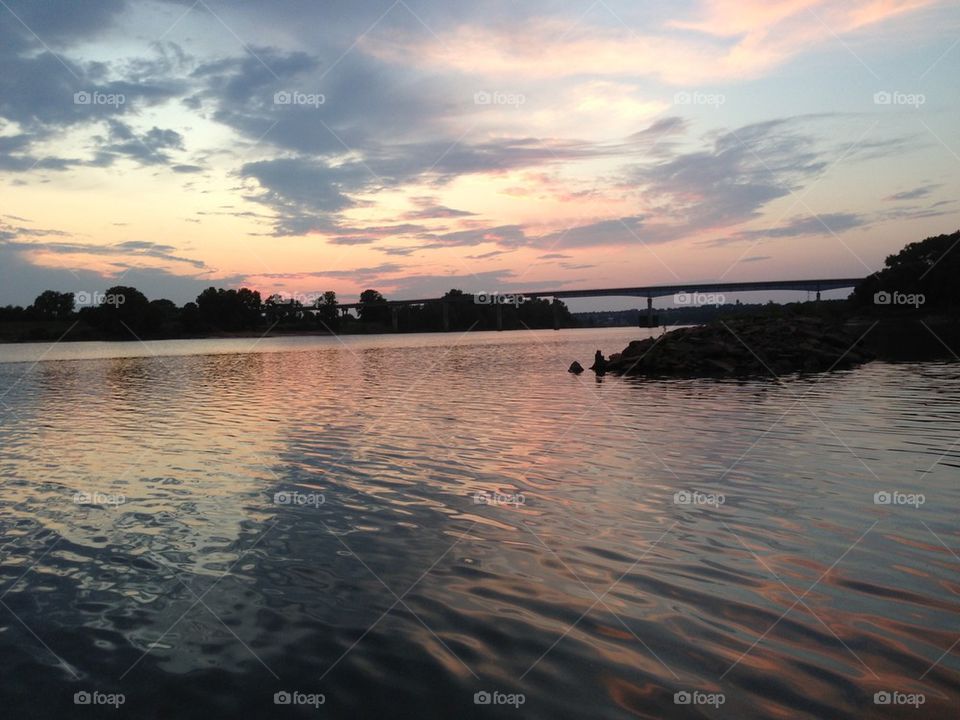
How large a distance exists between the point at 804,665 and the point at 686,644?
1076mm

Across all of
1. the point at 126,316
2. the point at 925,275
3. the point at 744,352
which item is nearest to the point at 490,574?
the point at 744,352

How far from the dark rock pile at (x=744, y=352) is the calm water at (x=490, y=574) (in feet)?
79.7

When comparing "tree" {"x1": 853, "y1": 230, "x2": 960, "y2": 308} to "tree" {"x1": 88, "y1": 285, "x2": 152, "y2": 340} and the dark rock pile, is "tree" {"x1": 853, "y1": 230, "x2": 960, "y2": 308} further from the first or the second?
"tree" {"x1": 88, "y1": 285, "x2": 152, "y2": 340}

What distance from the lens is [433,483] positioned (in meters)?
13.6

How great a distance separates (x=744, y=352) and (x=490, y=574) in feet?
135

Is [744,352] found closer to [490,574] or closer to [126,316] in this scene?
[490,574]

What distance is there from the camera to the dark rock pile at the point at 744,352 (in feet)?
142

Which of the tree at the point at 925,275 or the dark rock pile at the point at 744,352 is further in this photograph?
the tree at the point at 925,275

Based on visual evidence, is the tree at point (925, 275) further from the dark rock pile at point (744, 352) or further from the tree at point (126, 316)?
the tree at point (126, 316)

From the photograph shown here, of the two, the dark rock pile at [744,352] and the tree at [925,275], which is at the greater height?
the tree at [925,275]

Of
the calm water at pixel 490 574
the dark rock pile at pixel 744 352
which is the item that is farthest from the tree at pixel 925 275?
the calm water at pixel 490 574

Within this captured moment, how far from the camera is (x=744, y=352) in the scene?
148 ft

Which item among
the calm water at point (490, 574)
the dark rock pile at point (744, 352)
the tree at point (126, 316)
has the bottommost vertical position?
the calm water at point (490, 574)

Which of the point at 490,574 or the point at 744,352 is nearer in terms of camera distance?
the point at 490,574
